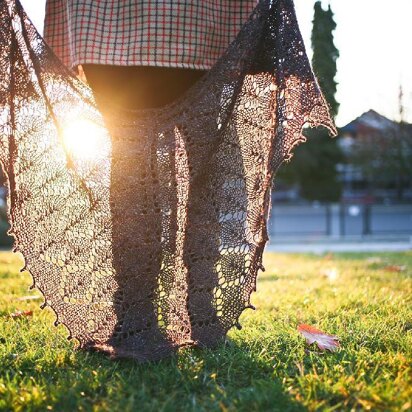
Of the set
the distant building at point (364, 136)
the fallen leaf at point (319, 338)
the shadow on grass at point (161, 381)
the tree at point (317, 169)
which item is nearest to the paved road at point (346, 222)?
the distant building at point (364, 136)

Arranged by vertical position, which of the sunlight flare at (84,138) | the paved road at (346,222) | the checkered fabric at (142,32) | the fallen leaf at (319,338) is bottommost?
the paved road at (346,222)

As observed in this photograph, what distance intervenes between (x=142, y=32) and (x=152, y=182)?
0.50m

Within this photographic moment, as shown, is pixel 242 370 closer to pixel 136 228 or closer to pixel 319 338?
pixel 319 338

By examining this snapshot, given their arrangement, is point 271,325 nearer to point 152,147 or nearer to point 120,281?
point 120,281

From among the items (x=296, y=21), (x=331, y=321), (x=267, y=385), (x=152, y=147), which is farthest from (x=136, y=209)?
(x=331, y=321)

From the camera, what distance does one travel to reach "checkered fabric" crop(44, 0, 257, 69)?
1812 mm

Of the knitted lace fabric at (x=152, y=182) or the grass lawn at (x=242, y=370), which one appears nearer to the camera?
the grass lawn at (x=242, y=370)

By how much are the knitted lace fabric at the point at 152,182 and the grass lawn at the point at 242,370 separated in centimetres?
13

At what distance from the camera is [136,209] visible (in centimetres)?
184

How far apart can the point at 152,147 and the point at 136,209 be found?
0.71ft

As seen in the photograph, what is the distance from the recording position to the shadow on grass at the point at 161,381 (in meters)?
1.44

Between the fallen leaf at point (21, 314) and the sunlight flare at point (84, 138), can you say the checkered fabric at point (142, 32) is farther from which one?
the fallen leaf at point (21, 314)

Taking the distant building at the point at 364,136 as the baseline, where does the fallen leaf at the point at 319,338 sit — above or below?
below

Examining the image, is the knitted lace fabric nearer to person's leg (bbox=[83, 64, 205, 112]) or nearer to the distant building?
person's leg (bbox=[83, 64, 205, 112])
